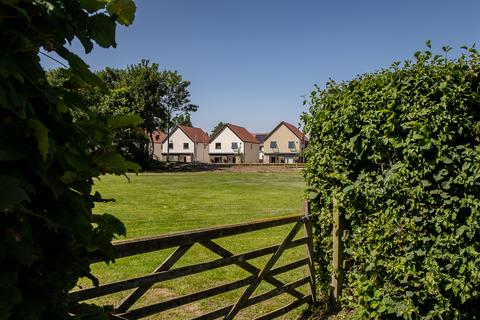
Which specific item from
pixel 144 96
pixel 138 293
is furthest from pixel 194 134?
pixel 138 293

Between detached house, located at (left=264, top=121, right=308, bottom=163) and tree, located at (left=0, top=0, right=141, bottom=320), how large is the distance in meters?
78.0

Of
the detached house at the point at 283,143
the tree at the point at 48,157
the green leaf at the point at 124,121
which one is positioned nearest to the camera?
the tree at the point at 48,157

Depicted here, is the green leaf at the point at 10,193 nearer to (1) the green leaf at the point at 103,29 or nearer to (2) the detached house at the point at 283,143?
(1) the green leaf at the point at 103,29

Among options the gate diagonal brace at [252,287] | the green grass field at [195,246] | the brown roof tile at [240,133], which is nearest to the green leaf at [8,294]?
the green grass field at [195,246]

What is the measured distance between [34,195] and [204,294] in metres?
3.25

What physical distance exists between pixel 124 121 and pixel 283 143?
81.1 metres

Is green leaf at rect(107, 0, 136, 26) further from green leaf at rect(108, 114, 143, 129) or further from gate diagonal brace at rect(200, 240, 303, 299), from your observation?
gate diagonal brace at rect(200, 240, 303, 299)

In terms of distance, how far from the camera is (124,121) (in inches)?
69.1

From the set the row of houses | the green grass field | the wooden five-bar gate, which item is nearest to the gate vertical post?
the wooden five-bar gate

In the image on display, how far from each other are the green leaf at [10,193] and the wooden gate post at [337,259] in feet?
16.7

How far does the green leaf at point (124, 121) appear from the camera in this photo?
67.4 inches

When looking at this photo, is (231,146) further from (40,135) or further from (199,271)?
(40,135)

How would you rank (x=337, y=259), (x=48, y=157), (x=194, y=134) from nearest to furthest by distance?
(x=48, y=157)
(x=337, y=259)
(x=194, y=134)

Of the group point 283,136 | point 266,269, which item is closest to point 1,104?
point 266,269
